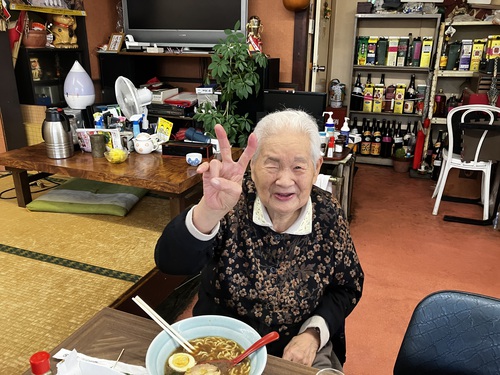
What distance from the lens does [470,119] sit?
3.52 m

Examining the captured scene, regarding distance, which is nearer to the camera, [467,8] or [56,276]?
[56,276]

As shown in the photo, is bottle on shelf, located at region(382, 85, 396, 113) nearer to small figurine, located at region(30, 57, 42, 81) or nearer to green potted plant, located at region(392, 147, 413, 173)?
green potted plant, located at region(392, 147, 413, 173)

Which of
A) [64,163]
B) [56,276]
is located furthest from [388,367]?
[64,163]

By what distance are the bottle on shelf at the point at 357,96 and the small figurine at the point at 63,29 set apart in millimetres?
3208

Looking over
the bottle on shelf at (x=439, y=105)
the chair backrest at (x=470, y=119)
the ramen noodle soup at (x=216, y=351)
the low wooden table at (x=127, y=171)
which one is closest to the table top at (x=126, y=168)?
the low wooden table at (x=127, y=171)

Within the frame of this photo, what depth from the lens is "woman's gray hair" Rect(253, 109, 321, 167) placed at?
3.81 ft

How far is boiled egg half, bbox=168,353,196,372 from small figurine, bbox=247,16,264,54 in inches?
127

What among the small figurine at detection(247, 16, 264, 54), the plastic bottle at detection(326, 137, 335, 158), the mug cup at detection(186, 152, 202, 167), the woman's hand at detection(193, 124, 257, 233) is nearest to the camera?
the woman's hand at detection(193, 124, 257, 233)

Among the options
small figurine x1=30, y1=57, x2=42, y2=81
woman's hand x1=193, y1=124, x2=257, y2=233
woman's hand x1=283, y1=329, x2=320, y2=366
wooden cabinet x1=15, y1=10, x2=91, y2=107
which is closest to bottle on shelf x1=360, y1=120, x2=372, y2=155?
wooden cabinet x1=15, y1=10, x2=91, y2=107

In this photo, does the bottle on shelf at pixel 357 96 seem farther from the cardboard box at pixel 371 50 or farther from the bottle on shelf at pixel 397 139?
the bottle on shelf at pixel 397 139

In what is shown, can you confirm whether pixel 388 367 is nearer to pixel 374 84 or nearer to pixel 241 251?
pixel 241 251

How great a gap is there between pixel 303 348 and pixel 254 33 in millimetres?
3437

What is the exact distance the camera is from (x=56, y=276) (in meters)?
1.88

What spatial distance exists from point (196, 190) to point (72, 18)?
281 cm
